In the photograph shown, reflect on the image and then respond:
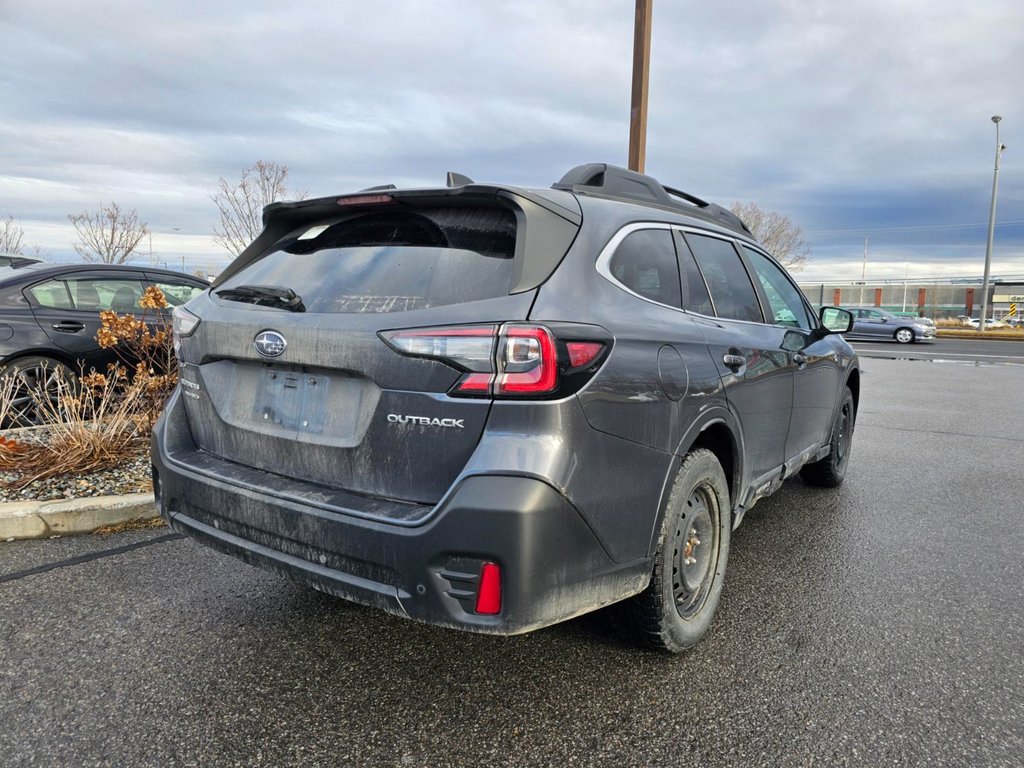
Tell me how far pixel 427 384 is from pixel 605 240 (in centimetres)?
87

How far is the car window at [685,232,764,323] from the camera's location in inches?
130

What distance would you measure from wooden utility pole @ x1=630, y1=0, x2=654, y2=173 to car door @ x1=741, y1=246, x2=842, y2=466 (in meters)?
3.63

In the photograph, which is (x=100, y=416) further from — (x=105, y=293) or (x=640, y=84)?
(x=640, y=84)

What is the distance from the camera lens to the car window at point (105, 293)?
6379 millimetres

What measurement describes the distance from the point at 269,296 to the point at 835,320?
387 centimetres

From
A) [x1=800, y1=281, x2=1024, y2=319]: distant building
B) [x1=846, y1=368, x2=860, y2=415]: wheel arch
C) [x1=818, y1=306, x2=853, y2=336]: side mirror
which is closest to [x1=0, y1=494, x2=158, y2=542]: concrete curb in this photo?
[x1=818, y1=306, x2=853, y2=336]: side mirror

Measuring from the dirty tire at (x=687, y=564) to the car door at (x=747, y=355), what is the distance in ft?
1.34

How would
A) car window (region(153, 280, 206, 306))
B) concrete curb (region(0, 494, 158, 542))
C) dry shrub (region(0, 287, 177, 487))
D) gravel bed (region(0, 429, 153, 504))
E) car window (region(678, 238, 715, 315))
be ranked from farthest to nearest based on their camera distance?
1. car window (region(153, 280, 206, 306))
2. dry shrub (region(0, 287, 177, 487))
3. gravel bed (region(0, 429, 153, 504))
4. concrete curb (region(0, 494, 158, 542))
5. car window (region(678, 238, 715, 315))

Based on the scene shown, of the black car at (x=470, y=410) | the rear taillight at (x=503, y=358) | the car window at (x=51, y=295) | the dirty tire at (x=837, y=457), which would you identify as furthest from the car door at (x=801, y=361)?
the car window at (x=51, y=295)

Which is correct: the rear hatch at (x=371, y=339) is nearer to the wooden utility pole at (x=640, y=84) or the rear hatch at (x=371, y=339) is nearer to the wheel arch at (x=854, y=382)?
the wheel arch at (x=854, y=382)

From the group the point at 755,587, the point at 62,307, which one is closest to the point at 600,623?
the point at 755,587

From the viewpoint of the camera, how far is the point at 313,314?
240 cm

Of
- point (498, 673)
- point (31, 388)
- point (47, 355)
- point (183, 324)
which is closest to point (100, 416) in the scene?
point (31, 388)

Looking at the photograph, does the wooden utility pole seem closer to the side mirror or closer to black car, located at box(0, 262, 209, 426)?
the side mirror
